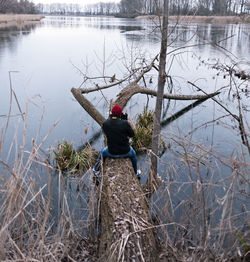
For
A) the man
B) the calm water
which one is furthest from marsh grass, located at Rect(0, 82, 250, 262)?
the calm water

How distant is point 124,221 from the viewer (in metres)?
3.38

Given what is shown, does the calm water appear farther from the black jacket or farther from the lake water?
the black jacket

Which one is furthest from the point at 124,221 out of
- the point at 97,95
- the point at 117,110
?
the point at 97,95

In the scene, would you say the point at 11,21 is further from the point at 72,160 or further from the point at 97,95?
the point at 72,160

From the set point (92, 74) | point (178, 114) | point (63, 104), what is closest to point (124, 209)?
point (178, 114)

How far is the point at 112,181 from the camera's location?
13.6 feet

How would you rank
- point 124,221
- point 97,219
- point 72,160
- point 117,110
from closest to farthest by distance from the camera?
point 124,221 < point 97,219 < point 117,110 < point 72,160

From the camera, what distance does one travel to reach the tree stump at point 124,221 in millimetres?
2992

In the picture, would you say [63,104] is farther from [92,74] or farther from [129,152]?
[129,152]

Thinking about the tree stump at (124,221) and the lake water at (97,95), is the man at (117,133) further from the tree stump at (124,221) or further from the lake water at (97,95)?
the lake water at (97,95)

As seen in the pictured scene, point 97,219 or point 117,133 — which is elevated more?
point 117,133

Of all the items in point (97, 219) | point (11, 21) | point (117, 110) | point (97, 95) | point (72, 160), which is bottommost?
point (72, 160)

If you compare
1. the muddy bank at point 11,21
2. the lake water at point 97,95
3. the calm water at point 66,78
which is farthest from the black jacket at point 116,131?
the muddy bank at point 11,21

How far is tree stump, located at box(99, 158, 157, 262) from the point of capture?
9.82 ft
